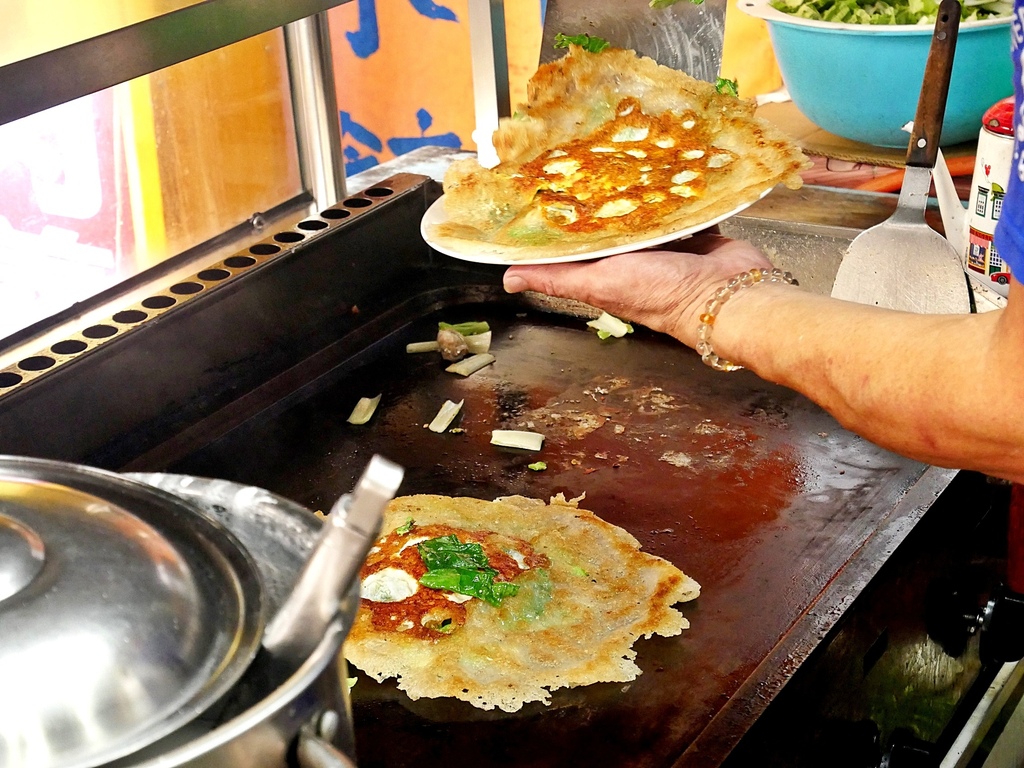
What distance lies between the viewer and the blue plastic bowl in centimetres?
303

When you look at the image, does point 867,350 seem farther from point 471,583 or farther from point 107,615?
point 107,615

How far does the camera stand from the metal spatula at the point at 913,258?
234 centimetres

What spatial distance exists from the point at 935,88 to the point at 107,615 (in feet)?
6.34

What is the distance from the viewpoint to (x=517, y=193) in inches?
89.2

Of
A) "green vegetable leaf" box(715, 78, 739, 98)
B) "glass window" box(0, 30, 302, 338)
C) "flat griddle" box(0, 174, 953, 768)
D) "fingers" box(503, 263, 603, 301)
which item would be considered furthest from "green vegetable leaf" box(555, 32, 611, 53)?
"glass window" box(0, 30, 302, 338)

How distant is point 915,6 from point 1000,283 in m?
1.10

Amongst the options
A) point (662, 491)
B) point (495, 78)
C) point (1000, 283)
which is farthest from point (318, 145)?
point (1000, 283)

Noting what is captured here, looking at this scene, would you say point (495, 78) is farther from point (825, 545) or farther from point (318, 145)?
point (825, 545)

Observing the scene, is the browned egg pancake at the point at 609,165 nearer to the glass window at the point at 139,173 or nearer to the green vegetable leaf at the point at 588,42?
the green vegetable leaf at the point at 588,42

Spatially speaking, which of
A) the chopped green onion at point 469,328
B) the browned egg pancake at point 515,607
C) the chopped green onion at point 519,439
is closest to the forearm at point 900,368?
the browned egg pancake at point 515,607

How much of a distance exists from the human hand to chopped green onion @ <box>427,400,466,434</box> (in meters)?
0.49

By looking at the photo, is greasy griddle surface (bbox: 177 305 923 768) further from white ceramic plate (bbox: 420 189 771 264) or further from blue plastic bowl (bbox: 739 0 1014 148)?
blue plastic bowl (bbox: 739 0 1014 148)

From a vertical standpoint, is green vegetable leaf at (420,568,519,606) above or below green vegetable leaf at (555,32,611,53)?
below

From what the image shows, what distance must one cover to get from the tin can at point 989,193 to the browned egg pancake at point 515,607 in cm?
101
